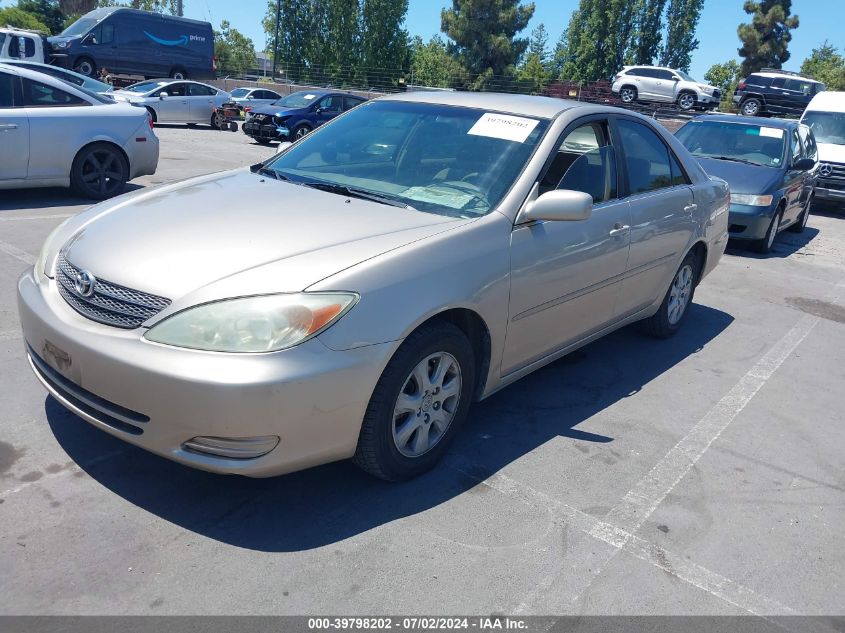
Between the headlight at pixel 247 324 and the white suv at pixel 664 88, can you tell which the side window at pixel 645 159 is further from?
the white suv at pixel 664 88

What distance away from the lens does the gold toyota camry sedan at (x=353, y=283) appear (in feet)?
9.30

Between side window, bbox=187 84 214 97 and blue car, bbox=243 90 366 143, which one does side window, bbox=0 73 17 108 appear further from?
side window, bbox=187 84 214 97

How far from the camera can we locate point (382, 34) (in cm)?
5347

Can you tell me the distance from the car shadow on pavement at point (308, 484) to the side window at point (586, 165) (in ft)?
4.22

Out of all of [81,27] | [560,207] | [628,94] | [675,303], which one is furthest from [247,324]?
[628,94]

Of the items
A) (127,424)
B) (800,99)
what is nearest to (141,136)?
(127,424)

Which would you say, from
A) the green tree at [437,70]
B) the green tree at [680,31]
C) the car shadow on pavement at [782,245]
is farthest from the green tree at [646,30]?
the car shadow on pavement at [782,245]

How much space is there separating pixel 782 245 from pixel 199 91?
17.2 m

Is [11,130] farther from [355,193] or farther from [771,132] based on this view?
[771,132]

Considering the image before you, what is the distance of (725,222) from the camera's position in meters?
6.23

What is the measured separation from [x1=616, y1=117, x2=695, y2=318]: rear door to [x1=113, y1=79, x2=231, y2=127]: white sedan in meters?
18.3

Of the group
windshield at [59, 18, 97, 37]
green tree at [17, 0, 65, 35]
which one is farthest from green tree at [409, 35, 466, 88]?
green tree at [17, 0, 65, 35]

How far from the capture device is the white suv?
3094 cm

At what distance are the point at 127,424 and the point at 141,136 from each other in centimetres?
689
